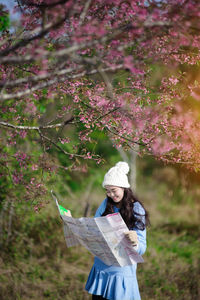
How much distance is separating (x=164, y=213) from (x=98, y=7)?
28.0ft

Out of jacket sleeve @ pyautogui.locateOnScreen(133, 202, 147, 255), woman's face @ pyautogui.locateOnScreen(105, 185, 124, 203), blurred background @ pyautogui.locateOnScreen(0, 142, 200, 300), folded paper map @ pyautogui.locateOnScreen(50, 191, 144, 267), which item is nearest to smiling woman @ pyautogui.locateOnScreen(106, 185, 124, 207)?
woman's face @ pyautogui.locateOnScreen(105, 185, 124, 203)

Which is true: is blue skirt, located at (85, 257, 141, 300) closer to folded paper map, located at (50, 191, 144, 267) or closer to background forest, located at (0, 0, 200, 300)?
folded paper map, located at (50, 191, 144, 267)

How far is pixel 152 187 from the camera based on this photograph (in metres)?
12.9

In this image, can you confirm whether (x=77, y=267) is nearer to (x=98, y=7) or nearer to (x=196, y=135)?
(x=196, y=135)

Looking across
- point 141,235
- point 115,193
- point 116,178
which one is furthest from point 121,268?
point 116,178

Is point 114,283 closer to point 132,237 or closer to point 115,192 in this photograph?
point 132,237

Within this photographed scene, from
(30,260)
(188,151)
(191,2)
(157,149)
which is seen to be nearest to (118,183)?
(157,149)

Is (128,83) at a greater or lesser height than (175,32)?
lesser

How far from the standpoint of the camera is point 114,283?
2.59 metres

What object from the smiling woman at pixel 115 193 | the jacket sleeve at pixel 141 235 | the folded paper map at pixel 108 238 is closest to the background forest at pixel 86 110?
the jacket sleeve at pixel 141 235

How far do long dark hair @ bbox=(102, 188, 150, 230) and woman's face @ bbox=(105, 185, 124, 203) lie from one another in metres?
0.05

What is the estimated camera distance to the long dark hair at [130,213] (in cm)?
264

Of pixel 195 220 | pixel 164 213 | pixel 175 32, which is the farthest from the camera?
pixel 164 213

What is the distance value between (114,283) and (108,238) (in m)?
0.50
